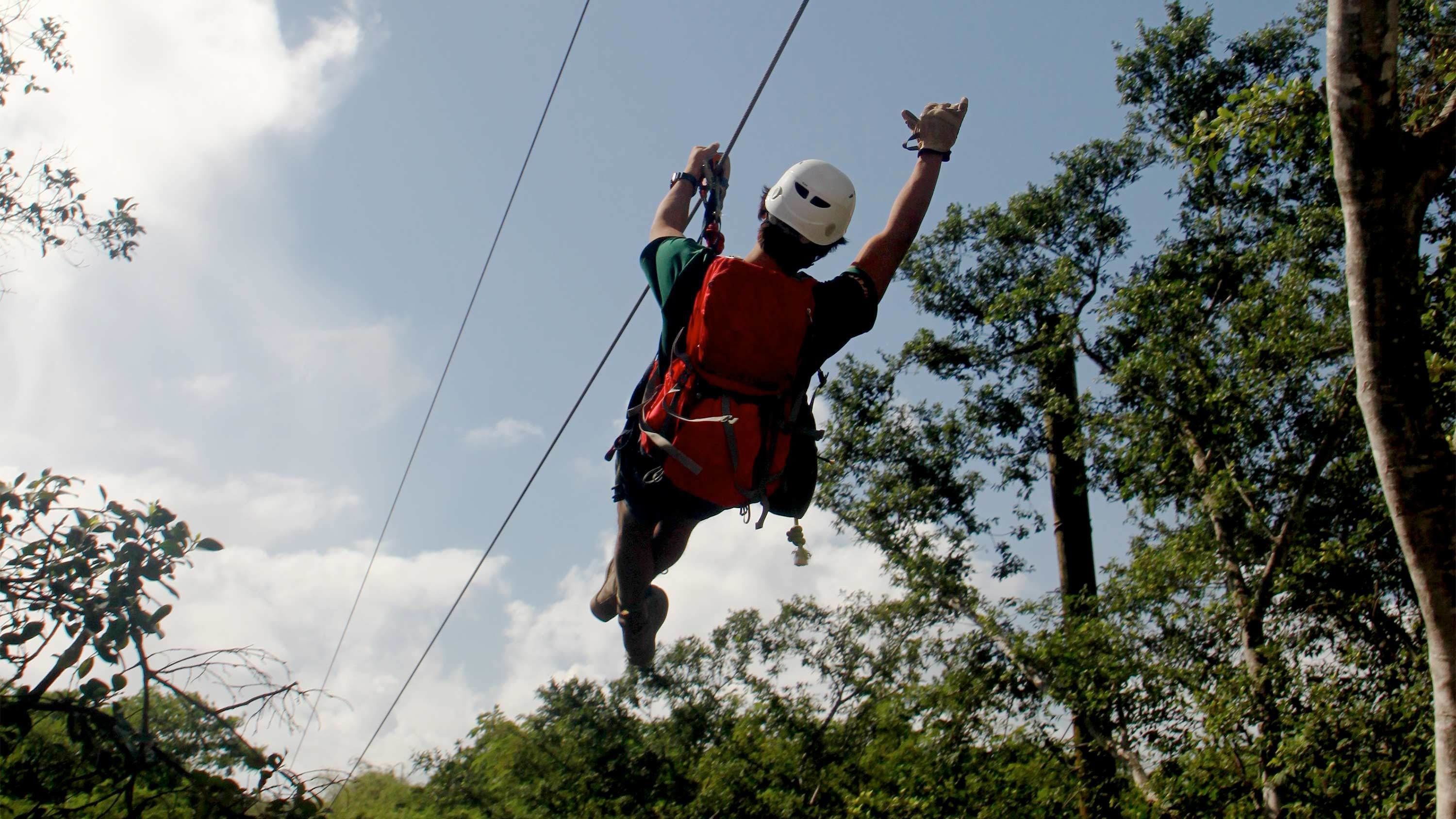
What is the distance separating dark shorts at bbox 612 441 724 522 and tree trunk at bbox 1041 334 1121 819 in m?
8.60

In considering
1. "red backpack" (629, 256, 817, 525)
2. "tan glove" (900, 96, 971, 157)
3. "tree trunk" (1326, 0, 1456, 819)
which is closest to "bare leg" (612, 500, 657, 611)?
"red backpack" (629, 256, 817, 525)

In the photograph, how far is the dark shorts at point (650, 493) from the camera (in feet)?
11.1

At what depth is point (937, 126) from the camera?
3.34 meters

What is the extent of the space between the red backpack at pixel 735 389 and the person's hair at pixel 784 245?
0.11 m

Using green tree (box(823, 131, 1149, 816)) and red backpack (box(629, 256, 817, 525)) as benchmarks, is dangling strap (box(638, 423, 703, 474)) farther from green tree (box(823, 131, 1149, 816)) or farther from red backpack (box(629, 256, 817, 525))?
green tree (box(823, 131, 1149, 816))

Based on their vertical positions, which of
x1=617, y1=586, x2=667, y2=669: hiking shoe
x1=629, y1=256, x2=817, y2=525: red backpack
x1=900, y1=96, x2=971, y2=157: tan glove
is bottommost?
x1=617, y1=586, x2=667, y2=669: hiking shoe

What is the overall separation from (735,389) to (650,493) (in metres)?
0.48

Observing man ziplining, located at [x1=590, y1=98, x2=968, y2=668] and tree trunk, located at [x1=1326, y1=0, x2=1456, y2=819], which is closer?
man ziplining, located at [x1=590, y1=98, x2=968, y2=668]

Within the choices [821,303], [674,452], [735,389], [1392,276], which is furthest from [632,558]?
A: [1392,276]

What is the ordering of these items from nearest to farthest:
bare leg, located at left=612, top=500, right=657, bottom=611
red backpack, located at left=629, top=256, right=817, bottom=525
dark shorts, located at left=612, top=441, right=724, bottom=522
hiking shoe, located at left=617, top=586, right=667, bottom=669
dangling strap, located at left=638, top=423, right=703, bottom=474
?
red backpack, located at left=629, top=256, right=817, bottom=525 < dangling strap, located at left=638, top=423, right=703, bottom=474 < dark shorts, located at left=612, top=441, right=724, bottom=522 < bare leg, located at left=612, top=500, right=657, bottom=611 < hiking shoe, located at left=617, top=586, right=667, bottom=669

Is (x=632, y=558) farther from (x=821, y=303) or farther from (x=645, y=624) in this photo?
(x=821, y=303)

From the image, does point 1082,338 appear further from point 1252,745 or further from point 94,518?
point 94,518

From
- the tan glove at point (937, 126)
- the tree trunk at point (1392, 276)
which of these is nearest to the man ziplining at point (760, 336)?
the tan glove at point (937, 126)

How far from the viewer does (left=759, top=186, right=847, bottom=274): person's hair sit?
3.28m
